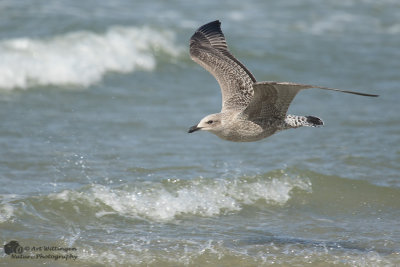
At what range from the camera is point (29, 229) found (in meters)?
5.72

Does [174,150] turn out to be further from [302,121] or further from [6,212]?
[6,212]

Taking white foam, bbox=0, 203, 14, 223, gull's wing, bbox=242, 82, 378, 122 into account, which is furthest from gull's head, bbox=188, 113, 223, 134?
white foam, bbox=0, 203, 14, 223

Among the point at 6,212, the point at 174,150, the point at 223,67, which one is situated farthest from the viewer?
the point at 174,150

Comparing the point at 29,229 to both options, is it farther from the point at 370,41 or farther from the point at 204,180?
the point at 370,41

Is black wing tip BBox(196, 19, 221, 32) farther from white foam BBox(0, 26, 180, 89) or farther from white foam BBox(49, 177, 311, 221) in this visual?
white foam BBox(0, 26, 180, 89)

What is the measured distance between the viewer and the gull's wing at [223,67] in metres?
6.34

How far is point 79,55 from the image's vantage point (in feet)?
39.0

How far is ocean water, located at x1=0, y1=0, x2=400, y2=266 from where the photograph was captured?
565 centimetres

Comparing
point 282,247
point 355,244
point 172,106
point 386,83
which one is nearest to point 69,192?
point 282,247

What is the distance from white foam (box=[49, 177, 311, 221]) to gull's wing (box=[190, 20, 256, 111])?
3.38 feet

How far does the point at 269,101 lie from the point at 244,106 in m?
0.56

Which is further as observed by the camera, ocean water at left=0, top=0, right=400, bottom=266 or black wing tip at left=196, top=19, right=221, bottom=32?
black wing tip at left=196, top=19, right=221, bottom=32

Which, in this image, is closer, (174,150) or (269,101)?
(269,101)

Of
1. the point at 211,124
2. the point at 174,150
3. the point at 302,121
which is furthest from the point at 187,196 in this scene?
the point at 174,150
